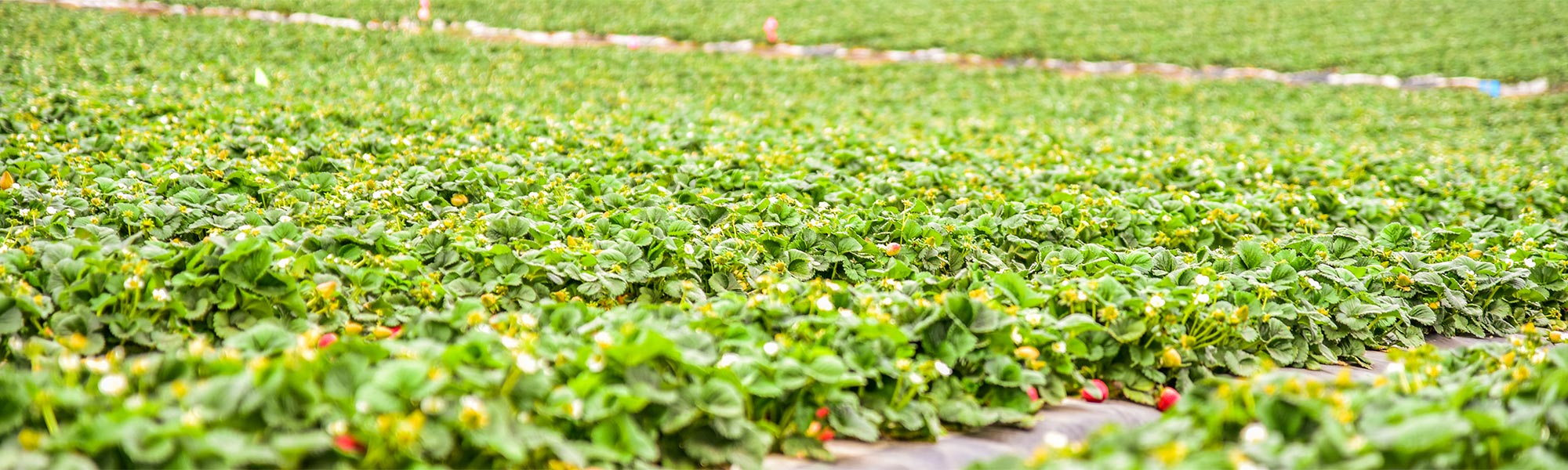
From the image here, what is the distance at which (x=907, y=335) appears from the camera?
2.97m

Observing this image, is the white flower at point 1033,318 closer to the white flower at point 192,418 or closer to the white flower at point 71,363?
the white flower at point 192,418

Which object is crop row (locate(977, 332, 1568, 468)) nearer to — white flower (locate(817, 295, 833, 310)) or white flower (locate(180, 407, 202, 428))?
white flower (locate(817, 295, 833, 310))

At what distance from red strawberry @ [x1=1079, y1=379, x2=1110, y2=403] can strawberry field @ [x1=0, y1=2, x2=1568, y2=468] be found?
0.02 metres

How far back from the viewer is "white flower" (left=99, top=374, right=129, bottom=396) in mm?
2057

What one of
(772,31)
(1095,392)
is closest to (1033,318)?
(1095,392)

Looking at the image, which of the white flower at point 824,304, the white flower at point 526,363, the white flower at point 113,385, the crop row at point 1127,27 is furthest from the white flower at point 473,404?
the crop row at point 1127,27

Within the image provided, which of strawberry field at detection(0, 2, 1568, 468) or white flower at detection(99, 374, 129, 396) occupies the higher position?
white flower at detection(99, 374, 129, 396)

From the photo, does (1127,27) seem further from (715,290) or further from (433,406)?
(433,406)

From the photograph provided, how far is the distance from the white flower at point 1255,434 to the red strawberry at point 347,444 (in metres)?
2.05

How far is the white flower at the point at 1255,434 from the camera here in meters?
2.14

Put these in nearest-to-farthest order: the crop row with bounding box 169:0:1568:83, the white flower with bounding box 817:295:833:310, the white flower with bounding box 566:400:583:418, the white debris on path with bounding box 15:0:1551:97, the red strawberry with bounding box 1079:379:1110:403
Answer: the white flower with bounding box 566:400:583:418 → the white flower with bounding box 817:295:833:310 → the red strawberry with bounding box 1079:379:1110:403 → the white debris on path with bounding box 15:0:1551:97 → the crop row with bounding box 169:0:1568:83

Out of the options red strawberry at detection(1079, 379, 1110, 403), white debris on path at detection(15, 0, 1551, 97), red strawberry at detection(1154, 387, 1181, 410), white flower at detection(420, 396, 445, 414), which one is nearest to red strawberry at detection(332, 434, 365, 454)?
white flower at detection(420, 396, 445, 414)

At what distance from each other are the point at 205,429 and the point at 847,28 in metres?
17.6

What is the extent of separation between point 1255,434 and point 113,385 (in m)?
2.60
